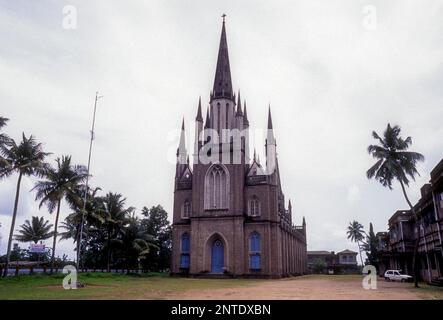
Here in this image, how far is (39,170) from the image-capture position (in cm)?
3008

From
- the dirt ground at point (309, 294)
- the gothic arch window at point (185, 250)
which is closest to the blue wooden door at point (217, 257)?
the gothic arch window at point (185, 250)

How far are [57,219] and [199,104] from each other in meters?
24.8

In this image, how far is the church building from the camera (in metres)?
40.5

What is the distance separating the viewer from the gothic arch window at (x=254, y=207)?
4197 centimetres

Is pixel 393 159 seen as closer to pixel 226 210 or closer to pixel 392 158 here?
pixel 392 158

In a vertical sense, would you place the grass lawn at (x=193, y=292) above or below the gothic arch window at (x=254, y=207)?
below

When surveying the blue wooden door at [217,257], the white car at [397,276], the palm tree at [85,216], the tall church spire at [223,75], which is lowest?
the white car at [397,276]

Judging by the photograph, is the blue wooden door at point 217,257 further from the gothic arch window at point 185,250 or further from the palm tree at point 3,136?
the palm tree at point 3,136

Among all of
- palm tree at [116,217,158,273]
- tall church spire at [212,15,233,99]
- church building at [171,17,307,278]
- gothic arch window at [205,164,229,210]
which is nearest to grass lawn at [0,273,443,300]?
church building at [171,17,307,278]

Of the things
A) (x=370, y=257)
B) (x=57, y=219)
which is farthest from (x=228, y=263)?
(x=370, y=257)
